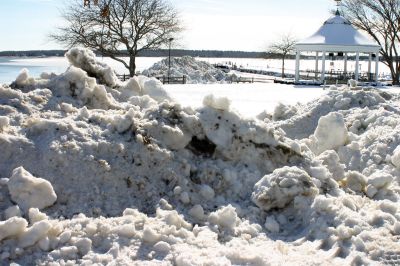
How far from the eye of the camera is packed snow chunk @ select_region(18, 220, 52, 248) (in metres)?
3.39

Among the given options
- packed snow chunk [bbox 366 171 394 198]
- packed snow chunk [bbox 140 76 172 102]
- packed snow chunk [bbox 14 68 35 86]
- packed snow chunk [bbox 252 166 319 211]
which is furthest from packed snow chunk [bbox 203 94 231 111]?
packed snow chunk [bbox 14 68 35 86]

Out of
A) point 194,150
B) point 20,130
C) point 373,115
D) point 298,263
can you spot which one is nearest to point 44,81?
point 20,130

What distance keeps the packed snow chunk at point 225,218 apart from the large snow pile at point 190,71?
113 feet

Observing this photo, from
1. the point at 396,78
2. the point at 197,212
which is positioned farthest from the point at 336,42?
the point at 197,212

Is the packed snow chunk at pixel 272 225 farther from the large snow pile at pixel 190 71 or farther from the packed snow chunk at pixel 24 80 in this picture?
the large snow pile at pixel 190 71

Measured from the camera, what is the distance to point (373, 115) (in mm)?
7816

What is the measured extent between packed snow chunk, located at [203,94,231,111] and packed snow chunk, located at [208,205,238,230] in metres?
1.45

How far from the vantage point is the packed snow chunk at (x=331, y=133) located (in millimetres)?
6691

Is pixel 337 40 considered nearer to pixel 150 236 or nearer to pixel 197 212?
pixel 197 212

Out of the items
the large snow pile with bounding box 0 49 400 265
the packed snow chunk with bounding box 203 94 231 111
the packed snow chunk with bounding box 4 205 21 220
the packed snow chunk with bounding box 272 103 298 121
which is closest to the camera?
the large snow pile with bounding box 0 49 400 265

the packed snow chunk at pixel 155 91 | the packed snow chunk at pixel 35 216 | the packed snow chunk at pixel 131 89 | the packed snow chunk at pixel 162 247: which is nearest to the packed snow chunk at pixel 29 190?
the packed snow chunk at pixel 35 216

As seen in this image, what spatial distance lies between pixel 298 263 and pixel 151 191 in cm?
137

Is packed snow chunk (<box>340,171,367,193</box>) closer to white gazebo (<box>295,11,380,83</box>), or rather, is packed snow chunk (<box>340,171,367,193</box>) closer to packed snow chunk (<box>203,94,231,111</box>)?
packed snow chunk (<box>203,94,231,111</box>)

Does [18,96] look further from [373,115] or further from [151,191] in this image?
[373,115]
